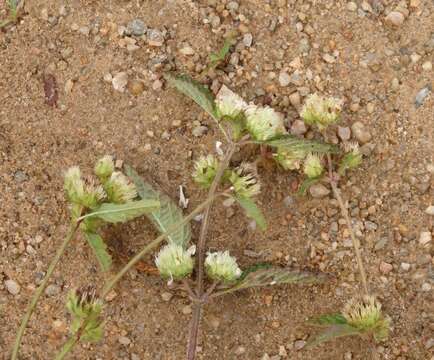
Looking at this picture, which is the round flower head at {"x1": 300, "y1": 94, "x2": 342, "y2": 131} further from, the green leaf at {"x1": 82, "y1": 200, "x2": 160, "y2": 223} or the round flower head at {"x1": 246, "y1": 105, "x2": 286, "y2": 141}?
the green leaf at {"x1": 82, "y1": 200, "x2": 160, "y2": 223}

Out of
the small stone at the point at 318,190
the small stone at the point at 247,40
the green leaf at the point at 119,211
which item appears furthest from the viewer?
the small stone at the point at 247,40

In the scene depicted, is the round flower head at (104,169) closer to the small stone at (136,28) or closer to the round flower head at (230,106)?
the round flower head at (230,106)

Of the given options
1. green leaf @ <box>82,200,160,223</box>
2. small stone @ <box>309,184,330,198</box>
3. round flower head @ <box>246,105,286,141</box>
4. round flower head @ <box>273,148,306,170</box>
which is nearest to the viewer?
green leaf @ <box>82,200,160,223</box>

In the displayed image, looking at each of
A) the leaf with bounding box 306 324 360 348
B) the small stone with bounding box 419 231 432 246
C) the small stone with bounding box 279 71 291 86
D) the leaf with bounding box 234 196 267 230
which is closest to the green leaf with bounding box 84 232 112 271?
the leaf with bounding box 234 196 267 230

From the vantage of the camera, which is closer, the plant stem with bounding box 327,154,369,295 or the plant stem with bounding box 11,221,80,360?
the plant stem with bounding box 11,221,80,360

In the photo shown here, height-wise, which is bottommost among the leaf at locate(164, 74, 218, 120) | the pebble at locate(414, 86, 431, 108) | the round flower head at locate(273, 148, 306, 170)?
the round flower head at locate(273, 148, 306, 170)

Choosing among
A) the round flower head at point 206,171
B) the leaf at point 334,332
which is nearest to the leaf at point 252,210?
the round flower head at point 206,171

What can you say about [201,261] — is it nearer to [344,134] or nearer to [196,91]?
[196,91]
